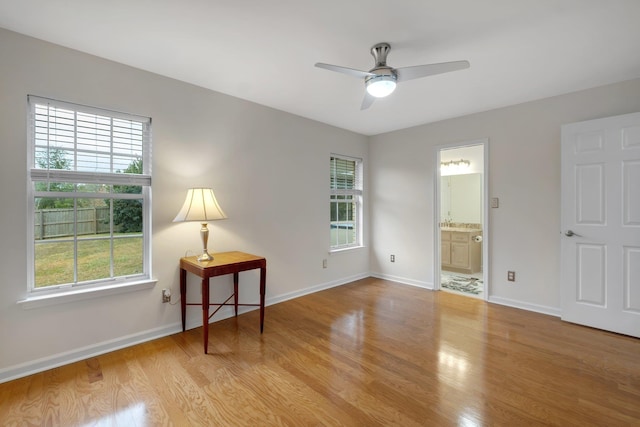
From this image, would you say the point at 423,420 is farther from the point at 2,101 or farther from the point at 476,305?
the point at 2,101

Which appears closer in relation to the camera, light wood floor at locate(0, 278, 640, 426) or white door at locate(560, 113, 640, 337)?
light wood floor at locate(0, 278, 640, 426)

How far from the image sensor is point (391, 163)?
15.3ft

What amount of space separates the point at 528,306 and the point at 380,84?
3126mm

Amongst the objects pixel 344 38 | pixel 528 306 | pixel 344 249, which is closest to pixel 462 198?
pixel 528 306

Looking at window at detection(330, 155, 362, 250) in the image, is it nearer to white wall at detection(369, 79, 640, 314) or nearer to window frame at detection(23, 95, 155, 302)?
white wall at detection(369, 79, 640, 314)

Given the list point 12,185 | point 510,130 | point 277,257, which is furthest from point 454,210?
point 12,185

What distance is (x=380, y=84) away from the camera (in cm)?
215

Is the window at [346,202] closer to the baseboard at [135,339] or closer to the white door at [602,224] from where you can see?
the baseboard at [135,339]

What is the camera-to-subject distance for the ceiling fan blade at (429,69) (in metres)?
1.93

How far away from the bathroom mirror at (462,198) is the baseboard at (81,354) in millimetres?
5151

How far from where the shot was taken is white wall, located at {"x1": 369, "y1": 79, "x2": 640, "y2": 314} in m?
3.18

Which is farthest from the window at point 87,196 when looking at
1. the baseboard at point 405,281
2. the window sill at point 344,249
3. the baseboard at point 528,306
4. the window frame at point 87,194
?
the baseboard at point 528,306

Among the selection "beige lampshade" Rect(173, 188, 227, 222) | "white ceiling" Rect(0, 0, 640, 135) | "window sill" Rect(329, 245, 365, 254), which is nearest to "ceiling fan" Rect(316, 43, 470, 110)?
"white ceiling" Rect(0, 0, 640, 135)

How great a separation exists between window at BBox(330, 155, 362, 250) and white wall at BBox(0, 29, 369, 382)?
0.23 m
